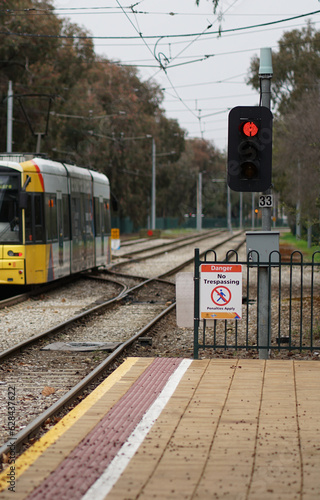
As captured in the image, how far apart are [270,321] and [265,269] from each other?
634 mm

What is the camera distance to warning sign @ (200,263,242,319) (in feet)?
32.8

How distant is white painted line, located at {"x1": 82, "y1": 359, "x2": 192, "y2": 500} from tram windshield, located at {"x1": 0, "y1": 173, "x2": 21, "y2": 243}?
10.9m

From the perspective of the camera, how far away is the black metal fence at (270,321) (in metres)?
10.2

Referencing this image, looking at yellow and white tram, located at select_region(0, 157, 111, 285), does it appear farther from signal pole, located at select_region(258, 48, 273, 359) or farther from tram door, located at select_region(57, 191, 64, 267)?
signal pole, located at select_region(258, 48, 273, 359)

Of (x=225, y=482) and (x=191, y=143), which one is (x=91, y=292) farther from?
(x=191, y=143)

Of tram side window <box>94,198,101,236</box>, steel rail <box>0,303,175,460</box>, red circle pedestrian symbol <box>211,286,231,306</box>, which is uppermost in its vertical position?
tram side window <box>94,198,101,236</box>

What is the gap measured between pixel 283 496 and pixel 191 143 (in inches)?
4402

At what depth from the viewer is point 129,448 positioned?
638cm

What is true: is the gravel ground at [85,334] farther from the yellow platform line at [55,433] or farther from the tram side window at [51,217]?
the tram side window at [51,217]

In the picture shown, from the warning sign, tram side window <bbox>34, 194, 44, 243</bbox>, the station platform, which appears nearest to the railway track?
the station platform

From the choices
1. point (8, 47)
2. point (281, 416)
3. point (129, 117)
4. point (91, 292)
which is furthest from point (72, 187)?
point (129, 117)

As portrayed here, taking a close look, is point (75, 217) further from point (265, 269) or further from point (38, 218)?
point (265, 269)

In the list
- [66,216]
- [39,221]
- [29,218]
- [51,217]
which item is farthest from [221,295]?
[66,216]

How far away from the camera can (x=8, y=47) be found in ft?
145
